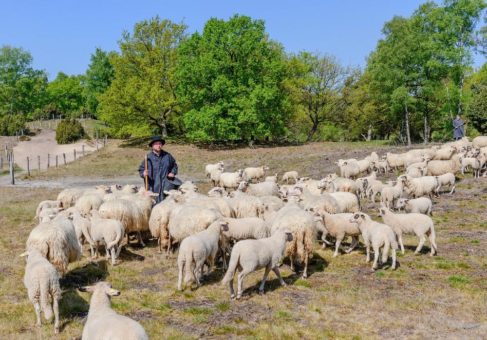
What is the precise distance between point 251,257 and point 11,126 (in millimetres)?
72168

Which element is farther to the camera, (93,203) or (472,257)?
(93,203)

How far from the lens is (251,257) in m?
9.22

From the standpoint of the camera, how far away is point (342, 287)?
10.0 meters

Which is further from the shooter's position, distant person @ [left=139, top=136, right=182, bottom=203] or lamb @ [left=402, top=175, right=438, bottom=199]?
lamb @ [left=402, top=175, right=438, bottom=199]

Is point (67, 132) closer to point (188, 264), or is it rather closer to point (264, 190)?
point (264, 190)

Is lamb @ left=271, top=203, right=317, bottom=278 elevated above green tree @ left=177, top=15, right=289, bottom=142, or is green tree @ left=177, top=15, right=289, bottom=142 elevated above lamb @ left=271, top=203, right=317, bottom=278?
green tree @ left=177, top=15, right=289, bottom=142

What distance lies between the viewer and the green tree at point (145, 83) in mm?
51281

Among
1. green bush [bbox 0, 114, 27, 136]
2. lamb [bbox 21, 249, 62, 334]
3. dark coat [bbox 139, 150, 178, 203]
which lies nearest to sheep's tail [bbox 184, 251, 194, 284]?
lamb [bbox 21, 249, 62, 334]

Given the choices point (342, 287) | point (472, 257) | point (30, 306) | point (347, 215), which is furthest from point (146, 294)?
point (472, 257)

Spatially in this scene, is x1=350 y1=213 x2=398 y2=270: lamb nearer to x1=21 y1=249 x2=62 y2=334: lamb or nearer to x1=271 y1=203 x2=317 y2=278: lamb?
x1=271 y1=203 x2=317 y2=278: lamb

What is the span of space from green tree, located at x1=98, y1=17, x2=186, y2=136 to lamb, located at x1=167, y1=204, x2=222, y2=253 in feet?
131

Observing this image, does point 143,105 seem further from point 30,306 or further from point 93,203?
point 30,306

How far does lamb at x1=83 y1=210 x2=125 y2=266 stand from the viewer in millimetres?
11836

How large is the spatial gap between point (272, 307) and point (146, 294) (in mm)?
2790
